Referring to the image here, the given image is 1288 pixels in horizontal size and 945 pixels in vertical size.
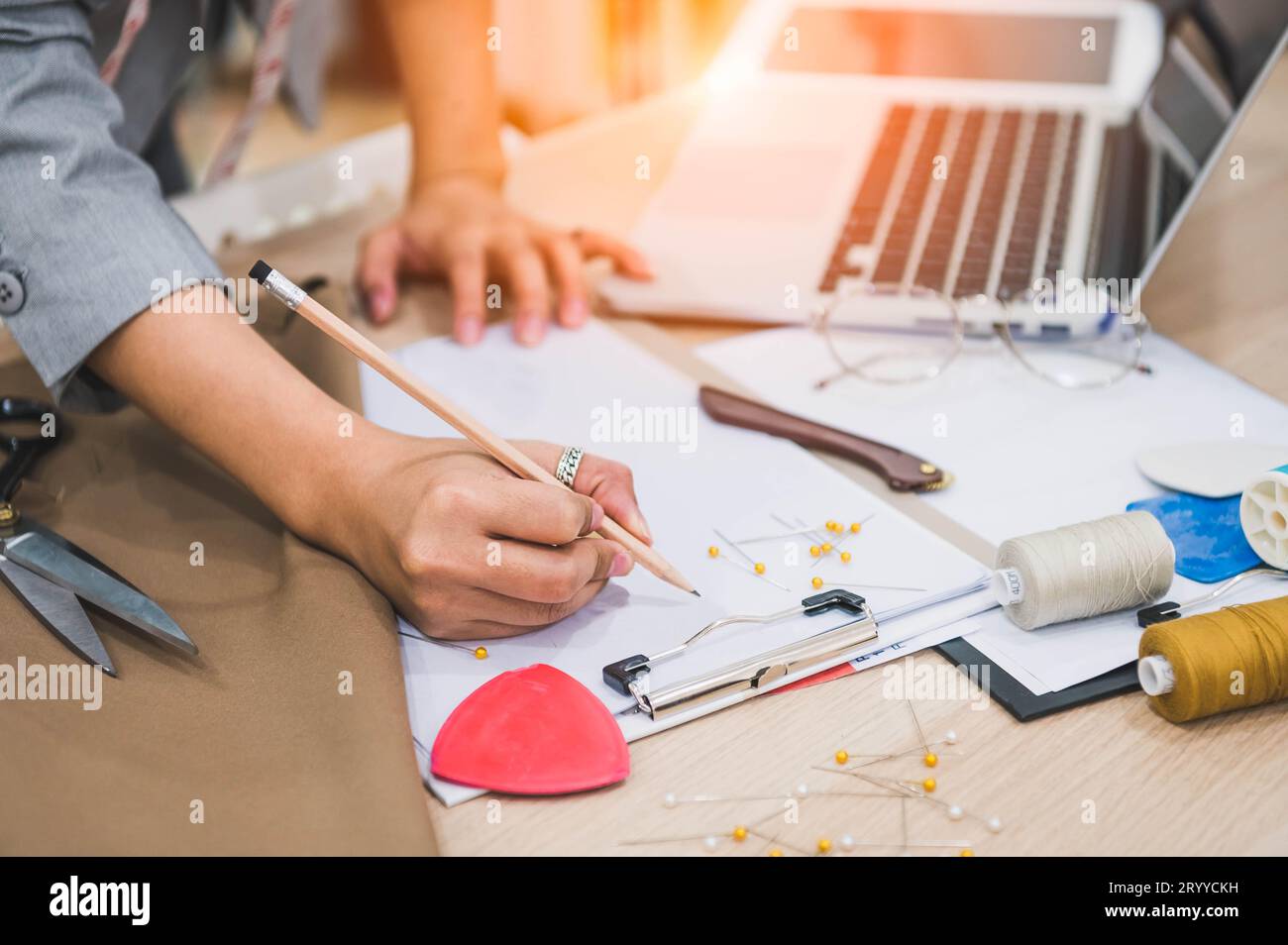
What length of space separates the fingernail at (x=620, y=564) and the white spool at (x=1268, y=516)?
1.16 ft

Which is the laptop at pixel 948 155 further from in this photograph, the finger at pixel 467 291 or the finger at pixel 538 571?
the finger at pixel 538 571

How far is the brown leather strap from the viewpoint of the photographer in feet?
2.49

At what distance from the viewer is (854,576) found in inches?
26.7

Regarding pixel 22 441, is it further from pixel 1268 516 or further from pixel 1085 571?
pixel 1268 516

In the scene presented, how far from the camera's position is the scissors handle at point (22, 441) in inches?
29.0

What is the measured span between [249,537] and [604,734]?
28 centimetres

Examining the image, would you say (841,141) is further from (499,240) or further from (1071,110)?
(499,240)

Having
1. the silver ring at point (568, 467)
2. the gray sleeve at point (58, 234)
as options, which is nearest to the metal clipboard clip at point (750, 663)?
the silver ring at point (568, 467)

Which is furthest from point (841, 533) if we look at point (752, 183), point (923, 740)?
point (752, 183)

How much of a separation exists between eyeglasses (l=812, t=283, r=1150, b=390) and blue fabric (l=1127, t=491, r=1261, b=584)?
6.5 inches

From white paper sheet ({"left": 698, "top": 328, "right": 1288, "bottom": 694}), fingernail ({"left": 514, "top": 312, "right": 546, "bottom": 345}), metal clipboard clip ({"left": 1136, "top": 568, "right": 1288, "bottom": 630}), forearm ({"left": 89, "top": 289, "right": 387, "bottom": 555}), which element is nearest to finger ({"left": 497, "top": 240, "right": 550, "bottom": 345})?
fingernail ({"left": 514, "top": 312, "right": 546, "bottom": 345})

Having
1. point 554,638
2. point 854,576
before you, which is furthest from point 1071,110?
point 554,638

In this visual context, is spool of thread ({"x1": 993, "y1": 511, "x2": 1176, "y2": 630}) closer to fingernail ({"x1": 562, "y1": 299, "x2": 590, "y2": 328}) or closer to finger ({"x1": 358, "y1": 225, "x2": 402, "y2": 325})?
fingernail ({"x1": 562, "y1": 299, "x2": 590, "y2": 328})
